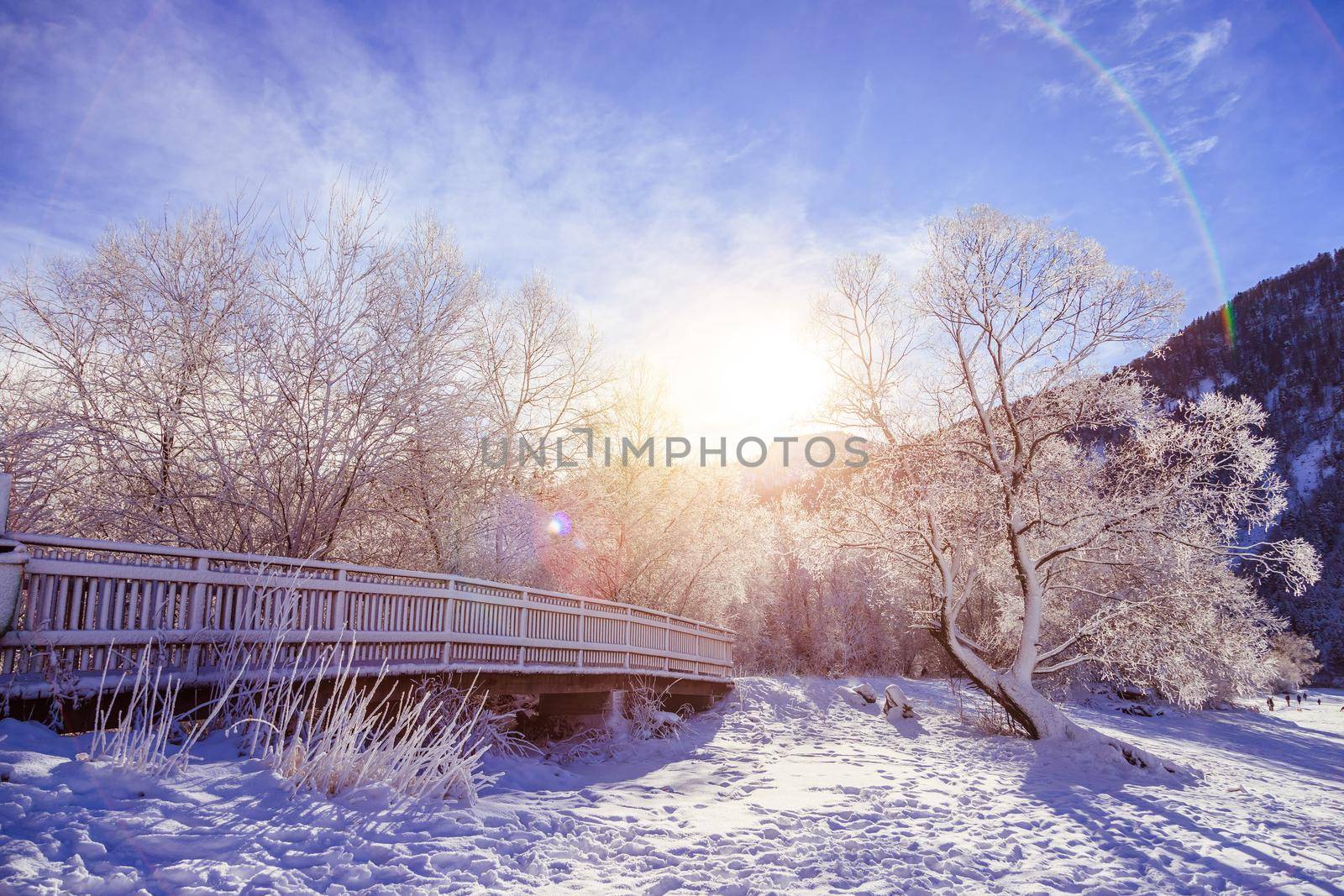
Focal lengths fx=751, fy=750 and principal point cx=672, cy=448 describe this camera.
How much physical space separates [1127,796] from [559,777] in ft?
23.3

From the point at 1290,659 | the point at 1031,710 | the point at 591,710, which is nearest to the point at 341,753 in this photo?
the point at 591,710

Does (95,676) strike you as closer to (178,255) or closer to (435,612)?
(435,612)

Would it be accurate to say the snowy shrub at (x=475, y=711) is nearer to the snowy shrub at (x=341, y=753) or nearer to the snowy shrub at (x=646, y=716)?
the snowy shrub at (x=341, y=753)

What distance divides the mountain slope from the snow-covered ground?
96.1 metres

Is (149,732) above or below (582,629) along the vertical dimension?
below

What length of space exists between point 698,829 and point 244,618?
4760mm

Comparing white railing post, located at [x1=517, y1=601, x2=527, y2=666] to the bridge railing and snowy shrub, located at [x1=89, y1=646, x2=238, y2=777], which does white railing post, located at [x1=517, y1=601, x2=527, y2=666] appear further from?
snowy shrub, located at [x1=89, y1=646, x2=238, y2=777]

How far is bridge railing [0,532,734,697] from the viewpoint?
5.82m

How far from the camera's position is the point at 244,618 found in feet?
23.9

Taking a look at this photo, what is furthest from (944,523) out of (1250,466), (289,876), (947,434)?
(289,876)

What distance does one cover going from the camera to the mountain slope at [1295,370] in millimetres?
98625

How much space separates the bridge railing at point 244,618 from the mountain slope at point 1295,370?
10050cm

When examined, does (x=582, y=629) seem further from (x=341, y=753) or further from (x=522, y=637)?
(x=341, y=753)

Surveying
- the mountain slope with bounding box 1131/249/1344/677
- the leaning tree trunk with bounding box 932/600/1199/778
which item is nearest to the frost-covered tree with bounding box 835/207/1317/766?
the leaning tree trunk with bounding box 932/600/1199/778
